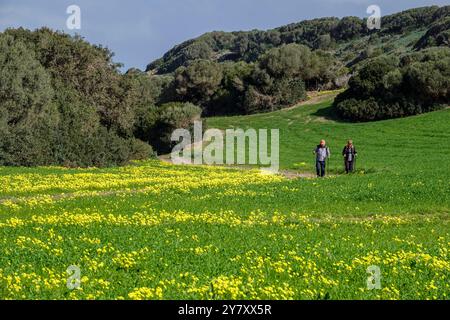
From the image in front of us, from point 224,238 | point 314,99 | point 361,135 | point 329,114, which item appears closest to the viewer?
point 224,238

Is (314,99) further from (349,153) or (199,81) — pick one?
(349,153)

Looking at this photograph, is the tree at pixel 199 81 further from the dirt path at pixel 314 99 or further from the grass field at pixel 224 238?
the grass field at pixel 224 238

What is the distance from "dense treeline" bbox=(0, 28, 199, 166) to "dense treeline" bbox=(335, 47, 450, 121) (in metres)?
33.5

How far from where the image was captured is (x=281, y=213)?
815 inches

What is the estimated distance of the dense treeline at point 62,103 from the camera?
45.2 metres

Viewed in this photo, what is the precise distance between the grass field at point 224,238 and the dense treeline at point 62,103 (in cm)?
1111

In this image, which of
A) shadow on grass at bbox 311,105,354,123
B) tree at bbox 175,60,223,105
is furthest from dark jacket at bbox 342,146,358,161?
tree at bbox 175,60,223,105

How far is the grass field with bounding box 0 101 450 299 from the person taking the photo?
9.68 m

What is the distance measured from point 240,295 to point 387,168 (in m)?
36.3

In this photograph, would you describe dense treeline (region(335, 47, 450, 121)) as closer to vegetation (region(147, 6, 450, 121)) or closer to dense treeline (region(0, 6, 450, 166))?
vegetation (region(147, 6, 450, 121))

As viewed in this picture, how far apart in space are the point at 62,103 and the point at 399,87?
156 feet

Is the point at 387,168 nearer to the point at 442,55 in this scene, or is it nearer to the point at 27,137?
the point at 27,137

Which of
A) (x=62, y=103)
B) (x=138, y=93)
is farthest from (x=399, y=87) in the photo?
(x=62, y=103)

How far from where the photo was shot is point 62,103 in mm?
53594
